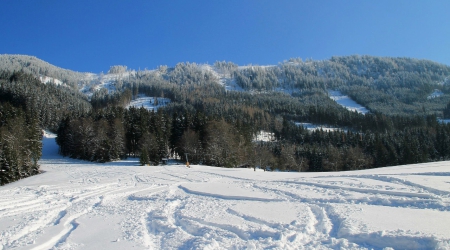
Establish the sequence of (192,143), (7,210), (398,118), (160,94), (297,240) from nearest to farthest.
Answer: (297,240) → (7,210) → (192,143) → (398,118) → (160,94)

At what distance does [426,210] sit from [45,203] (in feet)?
54.1

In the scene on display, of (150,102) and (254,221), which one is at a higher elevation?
(150,102)

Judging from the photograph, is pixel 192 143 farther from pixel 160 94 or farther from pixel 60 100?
pixel 160 94

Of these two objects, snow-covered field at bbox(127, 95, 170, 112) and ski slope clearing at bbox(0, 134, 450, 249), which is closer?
ski slope clearing at bbox(0, 134, 450, 249)

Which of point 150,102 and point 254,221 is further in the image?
point 150,102

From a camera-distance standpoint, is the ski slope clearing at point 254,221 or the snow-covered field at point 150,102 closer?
the ski slope clearing at point 254,221

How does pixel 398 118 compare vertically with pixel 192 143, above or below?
above

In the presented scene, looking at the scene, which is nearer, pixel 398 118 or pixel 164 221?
pixel 164 221

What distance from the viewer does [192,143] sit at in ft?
158

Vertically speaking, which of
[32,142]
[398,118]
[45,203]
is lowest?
[45,203]

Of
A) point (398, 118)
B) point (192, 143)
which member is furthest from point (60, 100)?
point (398, 118)

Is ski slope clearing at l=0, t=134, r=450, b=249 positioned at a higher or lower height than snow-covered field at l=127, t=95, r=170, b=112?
lower

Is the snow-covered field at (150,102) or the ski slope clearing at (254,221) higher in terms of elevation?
the snow-covered field at (150,102)

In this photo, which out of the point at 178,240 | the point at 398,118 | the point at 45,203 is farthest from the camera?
the point at 398,118
